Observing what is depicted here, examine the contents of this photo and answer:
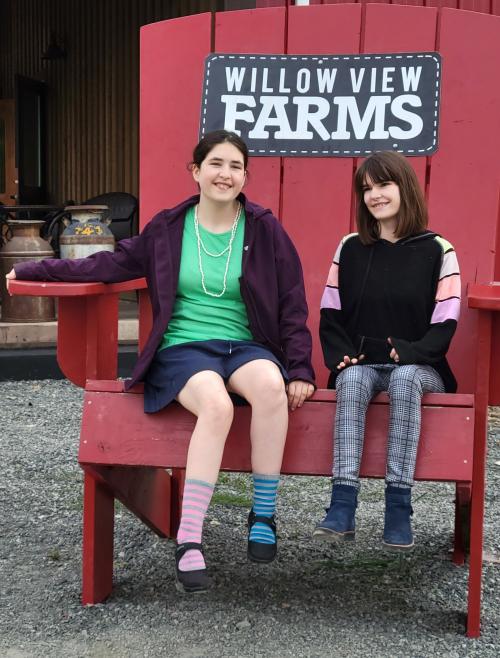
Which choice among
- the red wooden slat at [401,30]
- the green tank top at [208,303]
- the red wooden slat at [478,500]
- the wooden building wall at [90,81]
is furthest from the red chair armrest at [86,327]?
the wooden building wall at [90,81]

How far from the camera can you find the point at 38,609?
2.21 m

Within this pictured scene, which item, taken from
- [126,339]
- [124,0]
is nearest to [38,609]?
[126,339]

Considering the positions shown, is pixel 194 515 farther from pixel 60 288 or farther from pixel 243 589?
pixel 60 288

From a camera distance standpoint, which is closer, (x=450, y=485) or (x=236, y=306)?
(x=236, y=306)

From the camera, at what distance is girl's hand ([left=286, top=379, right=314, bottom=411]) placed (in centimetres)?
208

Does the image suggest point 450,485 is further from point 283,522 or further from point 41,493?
point 41,493

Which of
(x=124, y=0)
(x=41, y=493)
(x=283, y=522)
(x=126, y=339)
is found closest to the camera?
(x=283, y=522)

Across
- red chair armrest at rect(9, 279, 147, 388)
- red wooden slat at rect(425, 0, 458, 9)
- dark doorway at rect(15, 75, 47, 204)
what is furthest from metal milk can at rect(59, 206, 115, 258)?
dark doorway at rect(15, 75, 47, 204)

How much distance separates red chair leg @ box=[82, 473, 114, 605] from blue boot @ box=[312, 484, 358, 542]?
546 millimetres

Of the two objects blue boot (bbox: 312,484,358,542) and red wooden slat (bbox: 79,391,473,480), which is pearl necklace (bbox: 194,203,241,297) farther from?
blue boot (bbox: 312,484,358,542)

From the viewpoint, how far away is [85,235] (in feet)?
17.2

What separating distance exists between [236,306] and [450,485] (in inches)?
59.0

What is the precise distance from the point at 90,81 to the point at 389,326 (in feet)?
23.7

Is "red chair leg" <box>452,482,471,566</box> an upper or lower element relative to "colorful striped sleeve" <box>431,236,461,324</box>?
lower
